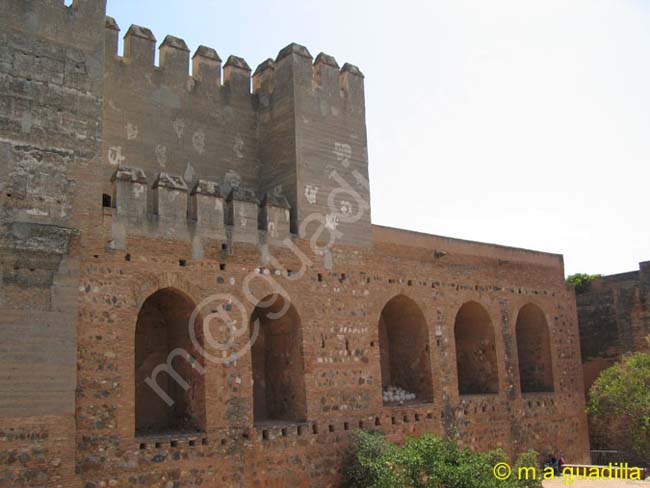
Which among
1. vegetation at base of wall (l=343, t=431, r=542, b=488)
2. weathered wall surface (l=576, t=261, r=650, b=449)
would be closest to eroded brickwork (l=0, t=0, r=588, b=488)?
vegetation at base of wall (l=343, t=431, r=542, b=488)

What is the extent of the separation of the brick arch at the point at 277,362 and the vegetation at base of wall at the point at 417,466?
4.19 feet

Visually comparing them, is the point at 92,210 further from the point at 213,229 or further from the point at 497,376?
the point at 497,376

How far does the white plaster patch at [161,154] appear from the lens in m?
13.5

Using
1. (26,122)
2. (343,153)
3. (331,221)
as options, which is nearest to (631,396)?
(331,221)

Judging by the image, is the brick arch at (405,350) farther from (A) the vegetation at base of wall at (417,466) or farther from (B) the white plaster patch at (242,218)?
(B) the white plaster patch at (242,218)

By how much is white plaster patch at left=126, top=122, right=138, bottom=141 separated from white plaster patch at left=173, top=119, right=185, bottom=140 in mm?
846

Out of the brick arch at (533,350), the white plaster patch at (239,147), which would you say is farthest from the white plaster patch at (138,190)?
the brick arch at (533,350)

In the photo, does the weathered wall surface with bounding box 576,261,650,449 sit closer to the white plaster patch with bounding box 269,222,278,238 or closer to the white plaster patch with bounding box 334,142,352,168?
the white plaster patch with bounding box 334,142,352,168

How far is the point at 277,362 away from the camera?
1369 cm

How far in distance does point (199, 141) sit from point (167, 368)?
4420 millimetres

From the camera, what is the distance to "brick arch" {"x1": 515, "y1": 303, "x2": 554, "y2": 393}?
18.7 metres

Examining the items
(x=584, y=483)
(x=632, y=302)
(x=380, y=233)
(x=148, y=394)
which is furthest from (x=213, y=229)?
(x=632, y=302)

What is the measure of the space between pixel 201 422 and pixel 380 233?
5561mm

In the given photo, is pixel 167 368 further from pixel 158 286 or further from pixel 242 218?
pixel 242 218
